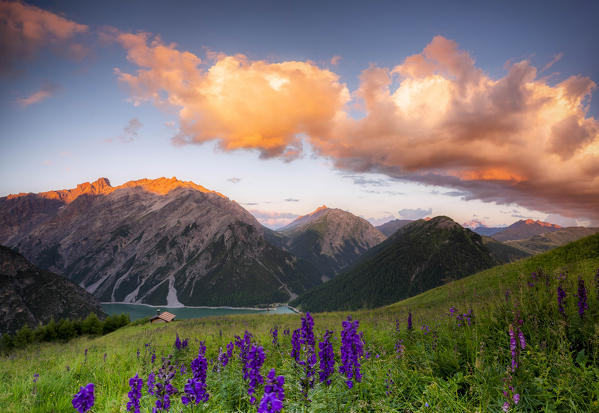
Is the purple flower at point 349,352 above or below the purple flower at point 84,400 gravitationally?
below

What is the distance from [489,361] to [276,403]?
18.2 ft

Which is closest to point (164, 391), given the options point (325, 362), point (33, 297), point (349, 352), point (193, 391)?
point (193, 391)

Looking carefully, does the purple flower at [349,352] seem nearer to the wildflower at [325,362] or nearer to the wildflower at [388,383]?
the wildflower at [325,362]

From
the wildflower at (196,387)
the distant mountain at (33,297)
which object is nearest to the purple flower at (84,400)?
the wildflower at (196,387)

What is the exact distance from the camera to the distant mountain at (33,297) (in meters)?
136

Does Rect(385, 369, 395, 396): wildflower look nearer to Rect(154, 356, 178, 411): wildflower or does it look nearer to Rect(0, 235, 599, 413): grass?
Rect(0, 235, 599, 413): grass

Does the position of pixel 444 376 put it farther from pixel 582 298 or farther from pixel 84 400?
pixel 84 400

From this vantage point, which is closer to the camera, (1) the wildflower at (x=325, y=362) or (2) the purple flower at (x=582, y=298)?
(1) the wildflower at (x=325, y=362)

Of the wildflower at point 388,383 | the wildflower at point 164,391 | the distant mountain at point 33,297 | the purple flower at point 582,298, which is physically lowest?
the distant mountain at point 33,297

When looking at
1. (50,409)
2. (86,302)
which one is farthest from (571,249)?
(86,302)

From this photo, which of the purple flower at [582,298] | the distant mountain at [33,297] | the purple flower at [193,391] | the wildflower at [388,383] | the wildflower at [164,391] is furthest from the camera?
the distant mountain at [33,297]

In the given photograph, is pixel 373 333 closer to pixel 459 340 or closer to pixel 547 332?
pixel 459 340

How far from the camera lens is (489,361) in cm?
591

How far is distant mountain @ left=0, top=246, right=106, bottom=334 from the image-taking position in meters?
136
